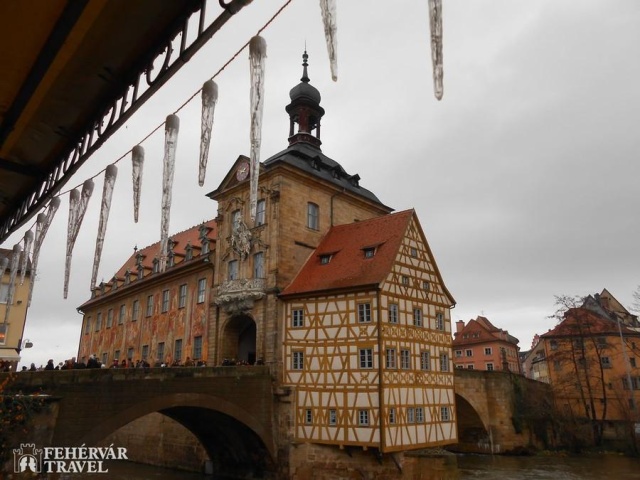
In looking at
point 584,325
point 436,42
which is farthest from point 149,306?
point 436,42

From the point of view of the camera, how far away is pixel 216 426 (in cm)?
2297

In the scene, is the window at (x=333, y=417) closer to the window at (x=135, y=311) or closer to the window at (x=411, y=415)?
the window at (x=411, y=415)

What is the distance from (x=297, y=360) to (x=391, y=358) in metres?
3.96

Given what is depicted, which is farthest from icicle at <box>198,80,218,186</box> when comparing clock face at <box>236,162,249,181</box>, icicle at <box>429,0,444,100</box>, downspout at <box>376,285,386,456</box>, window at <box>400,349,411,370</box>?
clock face at <box>236,162,249,181</box>

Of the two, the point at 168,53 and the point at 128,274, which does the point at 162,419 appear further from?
the point at 168,53

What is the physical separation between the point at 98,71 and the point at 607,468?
3092 centimetres

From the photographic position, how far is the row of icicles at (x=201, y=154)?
358 centimetres

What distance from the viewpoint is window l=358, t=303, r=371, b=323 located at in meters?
21.2

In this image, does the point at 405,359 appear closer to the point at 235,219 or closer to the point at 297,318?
the point at 297,318

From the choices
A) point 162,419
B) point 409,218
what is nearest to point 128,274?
point 162,419

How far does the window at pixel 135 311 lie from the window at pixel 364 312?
2070 centimetres

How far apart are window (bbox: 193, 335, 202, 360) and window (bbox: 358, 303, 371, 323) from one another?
37.0 feet

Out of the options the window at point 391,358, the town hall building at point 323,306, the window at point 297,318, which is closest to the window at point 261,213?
the town hall building at point 323,306

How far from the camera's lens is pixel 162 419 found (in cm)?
2841
